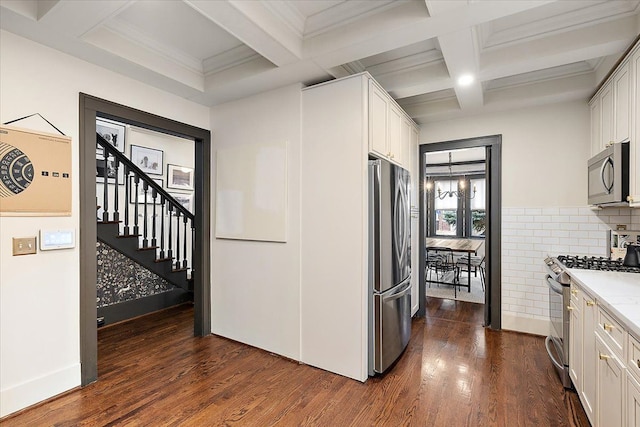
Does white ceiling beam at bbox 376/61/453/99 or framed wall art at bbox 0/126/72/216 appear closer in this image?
framed wall art at bbox 0/126/72/216

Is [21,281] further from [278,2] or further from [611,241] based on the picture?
[611,241]

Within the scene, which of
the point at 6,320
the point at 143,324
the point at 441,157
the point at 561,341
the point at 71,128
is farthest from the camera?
the point at 441,157

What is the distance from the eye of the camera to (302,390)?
8.12 ft

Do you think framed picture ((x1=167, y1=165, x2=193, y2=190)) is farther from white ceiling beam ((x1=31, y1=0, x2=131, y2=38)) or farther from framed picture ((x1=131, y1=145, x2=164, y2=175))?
white ceiling beam ((x1=31, y1=0, x2=131, y2=38))

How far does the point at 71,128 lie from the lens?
96.2 inches

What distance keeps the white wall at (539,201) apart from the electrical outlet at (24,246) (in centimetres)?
443

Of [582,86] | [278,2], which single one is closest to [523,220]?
[582,86]

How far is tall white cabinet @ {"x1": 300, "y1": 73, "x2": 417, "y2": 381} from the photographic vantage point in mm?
2635

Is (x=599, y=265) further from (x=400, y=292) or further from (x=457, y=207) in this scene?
(x=457, y=207)

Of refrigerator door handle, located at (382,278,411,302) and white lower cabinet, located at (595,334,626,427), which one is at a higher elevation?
refrigerator door handle, located at (382,278,411,302)

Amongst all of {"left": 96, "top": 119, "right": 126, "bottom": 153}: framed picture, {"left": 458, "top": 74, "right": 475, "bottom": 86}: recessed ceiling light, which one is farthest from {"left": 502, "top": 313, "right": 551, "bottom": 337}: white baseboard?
{"left": 96, "top": 119, "right": 126, "bottom": 153}: framed picture

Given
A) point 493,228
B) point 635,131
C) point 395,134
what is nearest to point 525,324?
point 493,228

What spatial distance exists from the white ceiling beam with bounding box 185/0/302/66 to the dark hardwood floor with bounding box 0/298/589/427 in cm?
259

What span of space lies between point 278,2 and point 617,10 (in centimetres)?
231
